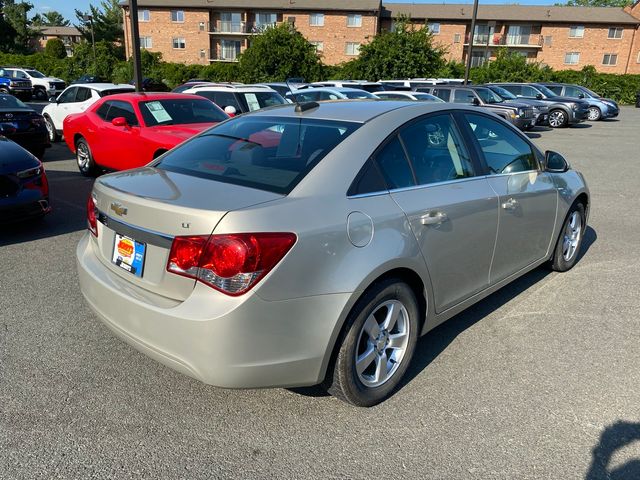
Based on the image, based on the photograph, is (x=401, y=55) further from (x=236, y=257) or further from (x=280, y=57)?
(x=236, y=257)

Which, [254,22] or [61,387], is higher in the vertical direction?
[254,22]

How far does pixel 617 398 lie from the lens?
3.01 meters

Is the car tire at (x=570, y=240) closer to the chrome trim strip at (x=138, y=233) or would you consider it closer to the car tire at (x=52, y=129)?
the chrome trim strip at (x=138, y=233)

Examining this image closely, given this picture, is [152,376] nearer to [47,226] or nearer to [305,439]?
[305,439]

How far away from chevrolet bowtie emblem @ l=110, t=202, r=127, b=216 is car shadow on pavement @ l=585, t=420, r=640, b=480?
8.53 feet

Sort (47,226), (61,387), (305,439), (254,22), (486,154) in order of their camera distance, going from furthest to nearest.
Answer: (254,22) → (47,226) → (486,154) → (61,387) → (305,439)

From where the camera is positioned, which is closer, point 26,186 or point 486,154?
point 486,154

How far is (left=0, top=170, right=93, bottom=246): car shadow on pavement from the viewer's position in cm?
588

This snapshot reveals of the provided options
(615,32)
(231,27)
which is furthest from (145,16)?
(615,32)

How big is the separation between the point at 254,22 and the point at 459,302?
57489mm

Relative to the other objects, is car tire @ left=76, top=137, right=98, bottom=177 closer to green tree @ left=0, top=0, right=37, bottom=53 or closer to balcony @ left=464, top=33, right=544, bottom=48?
balcony @ left=464, top=33, right=544, bottom=48

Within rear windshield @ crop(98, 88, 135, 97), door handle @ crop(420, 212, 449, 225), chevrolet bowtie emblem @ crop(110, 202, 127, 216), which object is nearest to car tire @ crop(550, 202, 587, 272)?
door handle @ crop(420, 212, 449, 225)

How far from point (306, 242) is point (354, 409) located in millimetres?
1074

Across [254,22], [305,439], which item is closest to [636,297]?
[305,439]
